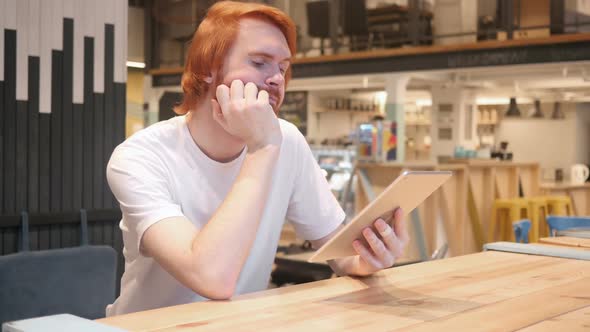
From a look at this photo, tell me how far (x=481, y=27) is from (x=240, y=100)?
9.75 m

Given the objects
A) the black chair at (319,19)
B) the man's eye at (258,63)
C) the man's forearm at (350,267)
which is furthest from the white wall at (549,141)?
the man's eye at (258,63)

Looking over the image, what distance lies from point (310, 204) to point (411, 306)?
2.38ft

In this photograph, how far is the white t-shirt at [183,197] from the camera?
1426 mm

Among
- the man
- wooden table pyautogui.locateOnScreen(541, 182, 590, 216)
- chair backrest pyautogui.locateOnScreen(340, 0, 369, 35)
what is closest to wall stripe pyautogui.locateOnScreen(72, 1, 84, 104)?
the man

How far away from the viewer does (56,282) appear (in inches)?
101

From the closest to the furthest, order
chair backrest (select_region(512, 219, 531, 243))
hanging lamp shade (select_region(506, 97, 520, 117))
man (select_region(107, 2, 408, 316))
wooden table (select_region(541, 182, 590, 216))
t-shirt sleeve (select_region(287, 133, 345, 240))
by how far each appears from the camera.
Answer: man (select_region(107, 2, 408, 316)) < t-shirt sleeve (select_region(287, 133, 345, 240)) < chair backrest (select_region(512, 219, 531, 243)) < wooden table (select_region(541, 182, 590, 216)) < hanging lamp shade (select_region(506, 97, 520, 117))

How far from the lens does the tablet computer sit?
45.2 inches

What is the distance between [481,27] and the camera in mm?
10445

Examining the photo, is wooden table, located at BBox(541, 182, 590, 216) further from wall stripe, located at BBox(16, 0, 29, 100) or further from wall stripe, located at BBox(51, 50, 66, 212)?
wall stripe, located at BBox(16, 0, 29, 100)

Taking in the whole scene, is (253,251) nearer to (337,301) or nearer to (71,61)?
(337,301)

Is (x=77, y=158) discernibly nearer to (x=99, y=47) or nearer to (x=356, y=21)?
(x=99, y=47)

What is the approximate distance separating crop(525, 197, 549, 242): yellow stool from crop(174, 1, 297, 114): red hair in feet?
22.9

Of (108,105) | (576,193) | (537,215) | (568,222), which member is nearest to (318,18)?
(576,193)

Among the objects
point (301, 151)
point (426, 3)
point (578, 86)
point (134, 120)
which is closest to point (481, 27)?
point (426, 3)
